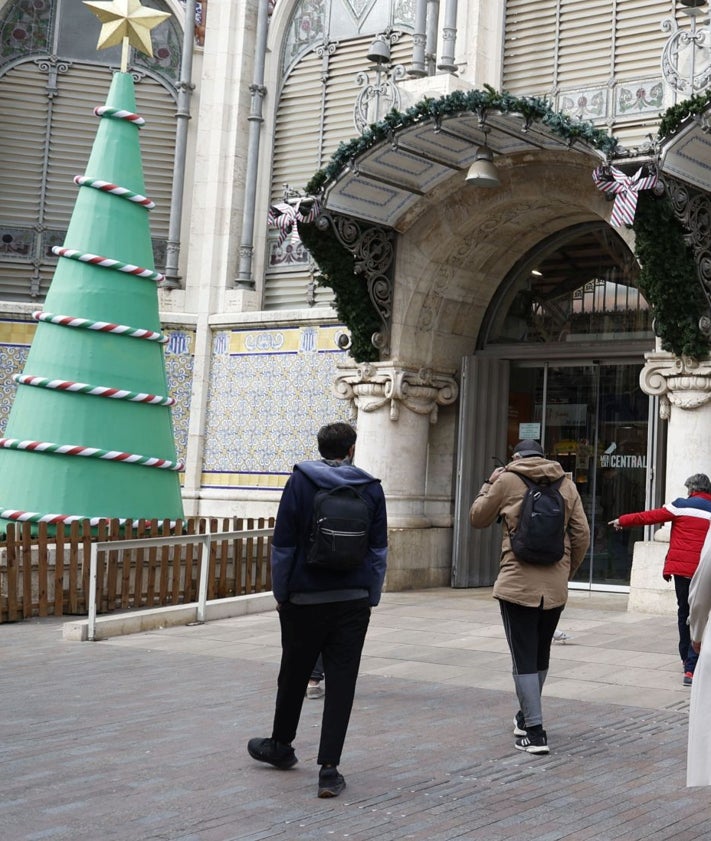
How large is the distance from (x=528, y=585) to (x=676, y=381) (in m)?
6.22

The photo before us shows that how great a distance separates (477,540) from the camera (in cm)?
1549

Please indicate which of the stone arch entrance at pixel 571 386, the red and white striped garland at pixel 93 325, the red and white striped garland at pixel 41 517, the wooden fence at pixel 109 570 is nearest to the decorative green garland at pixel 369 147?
the stone arch entrance at pixel 571 386

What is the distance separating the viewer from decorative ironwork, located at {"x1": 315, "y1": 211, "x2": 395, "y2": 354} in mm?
14383

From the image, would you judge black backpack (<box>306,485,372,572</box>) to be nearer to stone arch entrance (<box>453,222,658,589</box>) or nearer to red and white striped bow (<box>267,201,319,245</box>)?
red and white striped bow (<box>267,201,319,245</box>)

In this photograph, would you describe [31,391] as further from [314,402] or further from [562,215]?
[562,215]

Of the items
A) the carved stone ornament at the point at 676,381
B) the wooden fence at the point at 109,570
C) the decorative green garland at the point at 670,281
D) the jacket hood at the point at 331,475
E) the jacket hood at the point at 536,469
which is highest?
the decorative green garland at the point at 670,281

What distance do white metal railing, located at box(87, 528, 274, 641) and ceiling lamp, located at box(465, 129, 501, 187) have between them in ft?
14.1

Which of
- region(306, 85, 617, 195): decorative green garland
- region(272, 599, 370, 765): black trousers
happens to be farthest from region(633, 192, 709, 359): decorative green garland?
region(272, 599, 370, 765): black trousers

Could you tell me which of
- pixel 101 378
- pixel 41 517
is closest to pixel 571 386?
pixel 101 378

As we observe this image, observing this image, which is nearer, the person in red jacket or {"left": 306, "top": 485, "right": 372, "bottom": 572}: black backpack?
{"left": 306, "top": 485, "right": 372, "bottom": 572}: black backpack

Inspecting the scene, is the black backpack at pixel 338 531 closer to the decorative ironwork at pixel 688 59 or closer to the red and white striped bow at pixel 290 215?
the decorative ironwork at pixel 688 59

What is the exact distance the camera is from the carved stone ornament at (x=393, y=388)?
48.8ft

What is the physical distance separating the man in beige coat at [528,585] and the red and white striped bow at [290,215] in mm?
7170

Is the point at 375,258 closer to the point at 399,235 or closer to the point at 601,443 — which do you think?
the point at 399,235
